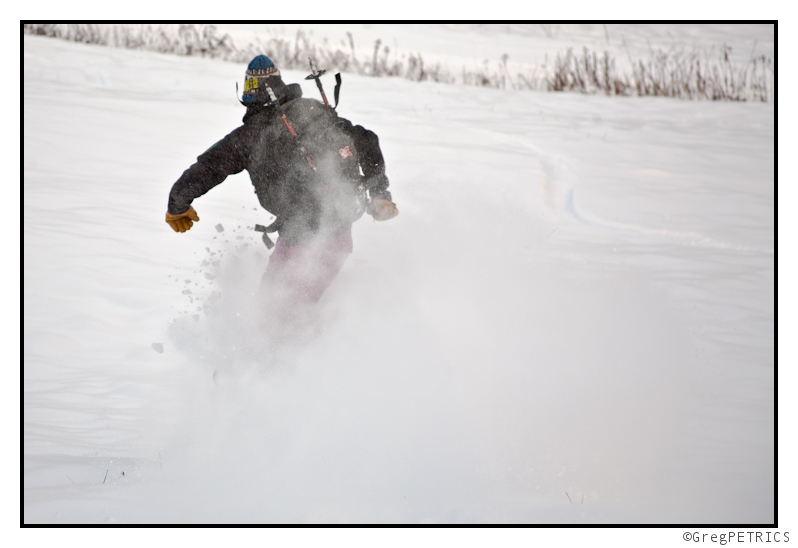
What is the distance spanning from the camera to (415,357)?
3.58 metres

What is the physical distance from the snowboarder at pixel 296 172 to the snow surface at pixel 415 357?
0.66m

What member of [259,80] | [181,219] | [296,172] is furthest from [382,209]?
[181,219]

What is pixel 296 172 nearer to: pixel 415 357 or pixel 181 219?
pixel 181 219

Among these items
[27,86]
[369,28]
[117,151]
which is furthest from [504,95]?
[369,28]

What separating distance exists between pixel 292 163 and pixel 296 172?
4 centimetres

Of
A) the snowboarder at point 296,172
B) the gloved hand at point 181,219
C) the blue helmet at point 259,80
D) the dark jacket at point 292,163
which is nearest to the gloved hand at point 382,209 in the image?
the snowboarder at point 296,172

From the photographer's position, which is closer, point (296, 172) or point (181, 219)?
point (296, 172)

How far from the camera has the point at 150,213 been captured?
5.07 m

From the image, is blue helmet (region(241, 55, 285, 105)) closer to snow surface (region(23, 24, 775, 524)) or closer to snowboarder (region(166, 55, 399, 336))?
snowboarder (region(166, 55, 399, 336))

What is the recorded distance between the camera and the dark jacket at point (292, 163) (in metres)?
2.73

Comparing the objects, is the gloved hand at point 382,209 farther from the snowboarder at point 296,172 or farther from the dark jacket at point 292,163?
the dark jacket at point 292,163

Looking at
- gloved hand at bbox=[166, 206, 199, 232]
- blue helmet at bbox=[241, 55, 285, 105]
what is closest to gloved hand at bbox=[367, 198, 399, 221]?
blue helmet at bbox=[241, 55, 285, 105]

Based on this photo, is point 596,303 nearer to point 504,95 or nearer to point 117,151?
point 117,151

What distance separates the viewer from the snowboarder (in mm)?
2730
